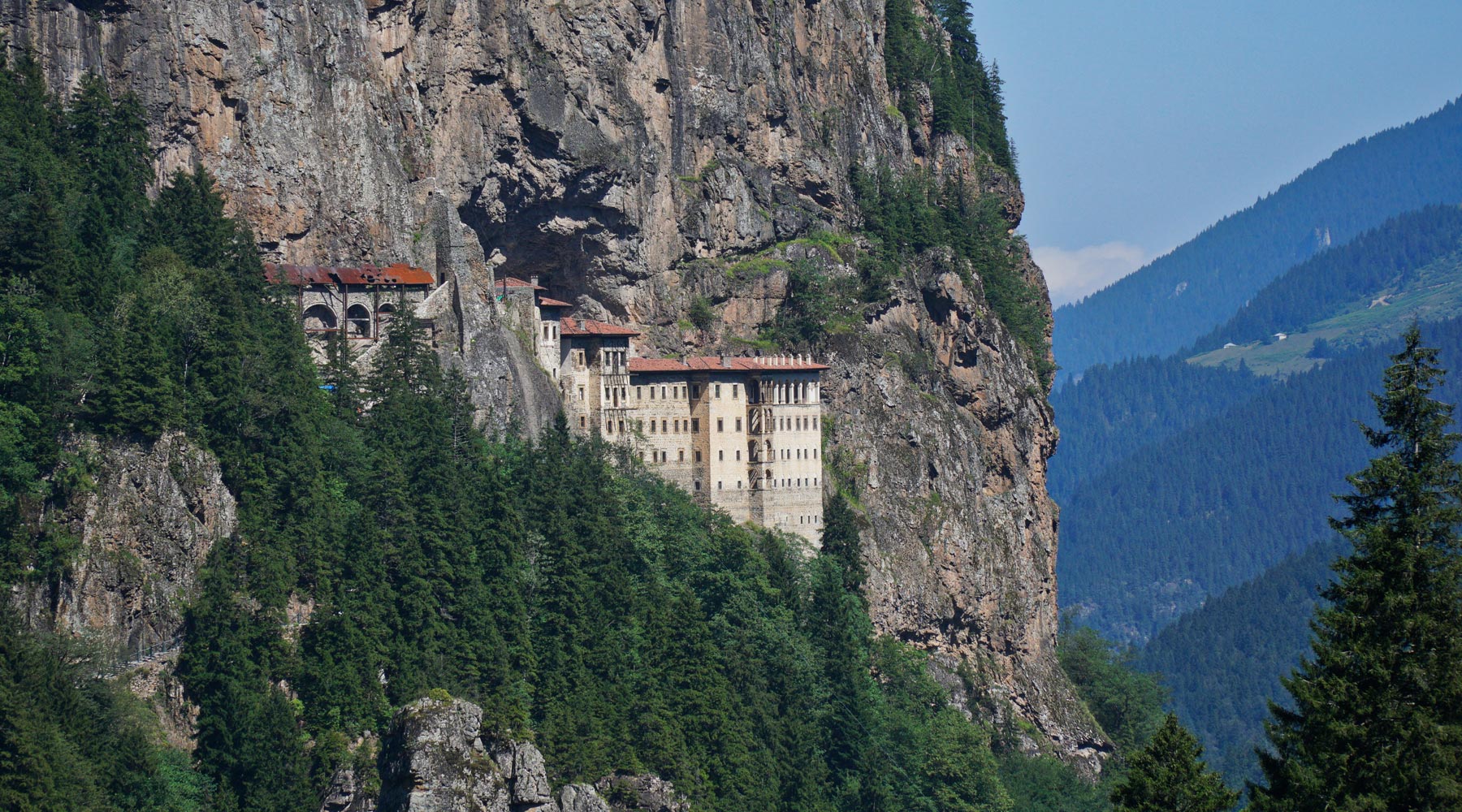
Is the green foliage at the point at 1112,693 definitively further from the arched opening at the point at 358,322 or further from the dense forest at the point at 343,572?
the arched opening at the point at 358,322

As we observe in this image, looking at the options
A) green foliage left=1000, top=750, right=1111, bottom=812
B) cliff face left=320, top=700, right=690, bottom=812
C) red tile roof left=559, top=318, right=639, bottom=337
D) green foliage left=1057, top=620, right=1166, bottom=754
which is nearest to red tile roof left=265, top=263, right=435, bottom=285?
red tile roof left=559, top=318, right=639, bottom=337

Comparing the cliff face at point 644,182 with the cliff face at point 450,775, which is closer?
the cliff face at point 450,775

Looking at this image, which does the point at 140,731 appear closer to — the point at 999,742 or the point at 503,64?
the point at 503,64

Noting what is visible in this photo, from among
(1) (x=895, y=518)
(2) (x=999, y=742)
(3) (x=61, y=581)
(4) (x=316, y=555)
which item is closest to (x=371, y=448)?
(4) (x=316, y=555)

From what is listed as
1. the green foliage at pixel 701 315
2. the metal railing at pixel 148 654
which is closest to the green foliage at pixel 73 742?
Answer: the metal railing at pixel 148 654

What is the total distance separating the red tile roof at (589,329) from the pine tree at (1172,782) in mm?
55875

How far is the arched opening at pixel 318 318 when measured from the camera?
89.7m

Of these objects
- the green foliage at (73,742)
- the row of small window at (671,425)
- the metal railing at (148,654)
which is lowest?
the green foliage at (73,742)

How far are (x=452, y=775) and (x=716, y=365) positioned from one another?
3392cm

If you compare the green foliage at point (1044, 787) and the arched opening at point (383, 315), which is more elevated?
the arched opening at point (383, 315)

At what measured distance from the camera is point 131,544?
236 feet

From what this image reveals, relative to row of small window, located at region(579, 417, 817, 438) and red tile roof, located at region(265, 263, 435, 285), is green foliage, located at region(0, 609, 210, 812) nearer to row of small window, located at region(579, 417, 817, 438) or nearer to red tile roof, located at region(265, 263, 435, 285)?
red tile roof, located at region(265, 263, 435, 285)

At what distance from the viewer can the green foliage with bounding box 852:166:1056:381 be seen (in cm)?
11912

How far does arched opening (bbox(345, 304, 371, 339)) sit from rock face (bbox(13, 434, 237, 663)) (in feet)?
55.0
